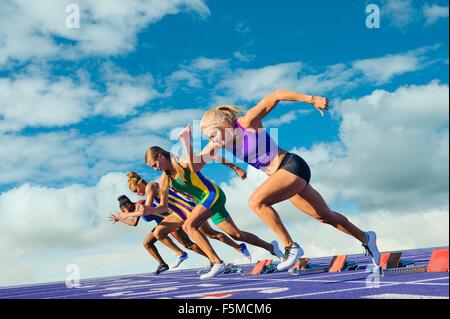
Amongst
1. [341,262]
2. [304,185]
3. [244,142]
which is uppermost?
[244,142]

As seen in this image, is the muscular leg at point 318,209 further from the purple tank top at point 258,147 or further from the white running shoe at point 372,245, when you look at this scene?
the purple tank top at point 258,147

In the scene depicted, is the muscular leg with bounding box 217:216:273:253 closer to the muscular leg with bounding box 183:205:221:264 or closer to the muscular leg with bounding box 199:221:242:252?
the muscular leg with bounding box 199:221:242:252

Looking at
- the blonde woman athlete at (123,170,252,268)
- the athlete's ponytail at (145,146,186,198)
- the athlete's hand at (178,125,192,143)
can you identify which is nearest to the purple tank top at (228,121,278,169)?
the athlete's hand at (178,125,192,143)

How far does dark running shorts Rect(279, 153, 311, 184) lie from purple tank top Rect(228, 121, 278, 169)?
5.7 inches

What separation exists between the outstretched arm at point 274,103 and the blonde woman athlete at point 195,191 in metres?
2.36

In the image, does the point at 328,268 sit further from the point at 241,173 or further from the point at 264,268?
the point at 241,173

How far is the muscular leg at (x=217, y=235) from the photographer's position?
9.15 m

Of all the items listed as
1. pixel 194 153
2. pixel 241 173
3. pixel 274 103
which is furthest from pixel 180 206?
pixel 274 103

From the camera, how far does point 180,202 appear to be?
9.12m

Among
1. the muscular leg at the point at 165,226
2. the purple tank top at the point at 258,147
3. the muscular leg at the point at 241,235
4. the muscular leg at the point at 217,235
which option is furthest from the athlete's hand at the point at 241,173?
the muscular leg at the point at 165,226
